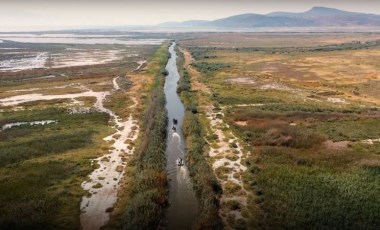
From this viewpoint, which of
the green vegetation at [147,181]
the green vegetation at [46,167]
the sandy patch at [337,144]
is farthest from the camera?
the sandy patch at [337,144]

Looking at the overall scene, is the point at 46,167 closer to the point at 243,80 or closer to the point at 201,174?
the point at 201,174

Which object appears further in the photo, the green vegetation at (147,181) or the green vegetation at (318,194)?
the green vegetation at (147,181)

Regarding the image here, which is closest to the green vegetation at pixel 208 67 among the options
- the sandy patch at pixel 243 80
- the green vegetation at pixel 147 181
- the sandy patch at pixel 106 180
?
the sandy patch at pixel 243 80

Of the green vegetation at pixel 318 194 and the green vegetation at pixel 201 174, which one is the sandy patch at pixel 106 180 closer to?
the green vegetation at pixel 201 174

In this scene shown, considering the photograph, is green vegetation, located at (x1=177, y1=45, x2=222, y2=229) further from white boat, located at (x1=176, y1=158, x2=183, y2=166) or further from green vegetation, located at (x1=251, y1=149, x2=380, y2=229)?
green vegetation, located at (x1=251, y1=149, x2=380, y2=229)

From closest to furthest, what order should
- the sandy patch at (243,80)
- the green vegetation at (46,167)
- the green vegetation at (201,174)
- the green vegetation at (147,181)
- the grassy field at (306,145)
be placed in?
the green vegetation at (201,174), the green vegetation at (147,181), the green vegetation at (46,167), the grassy field at (306,145), the sandy patch at (243,80)

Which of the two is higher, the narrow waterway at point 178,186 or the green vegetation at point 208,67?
the green vegetation at point 208,67

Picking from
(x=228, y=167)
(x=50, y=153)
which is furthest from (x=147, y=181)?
(x=50, y=153)
